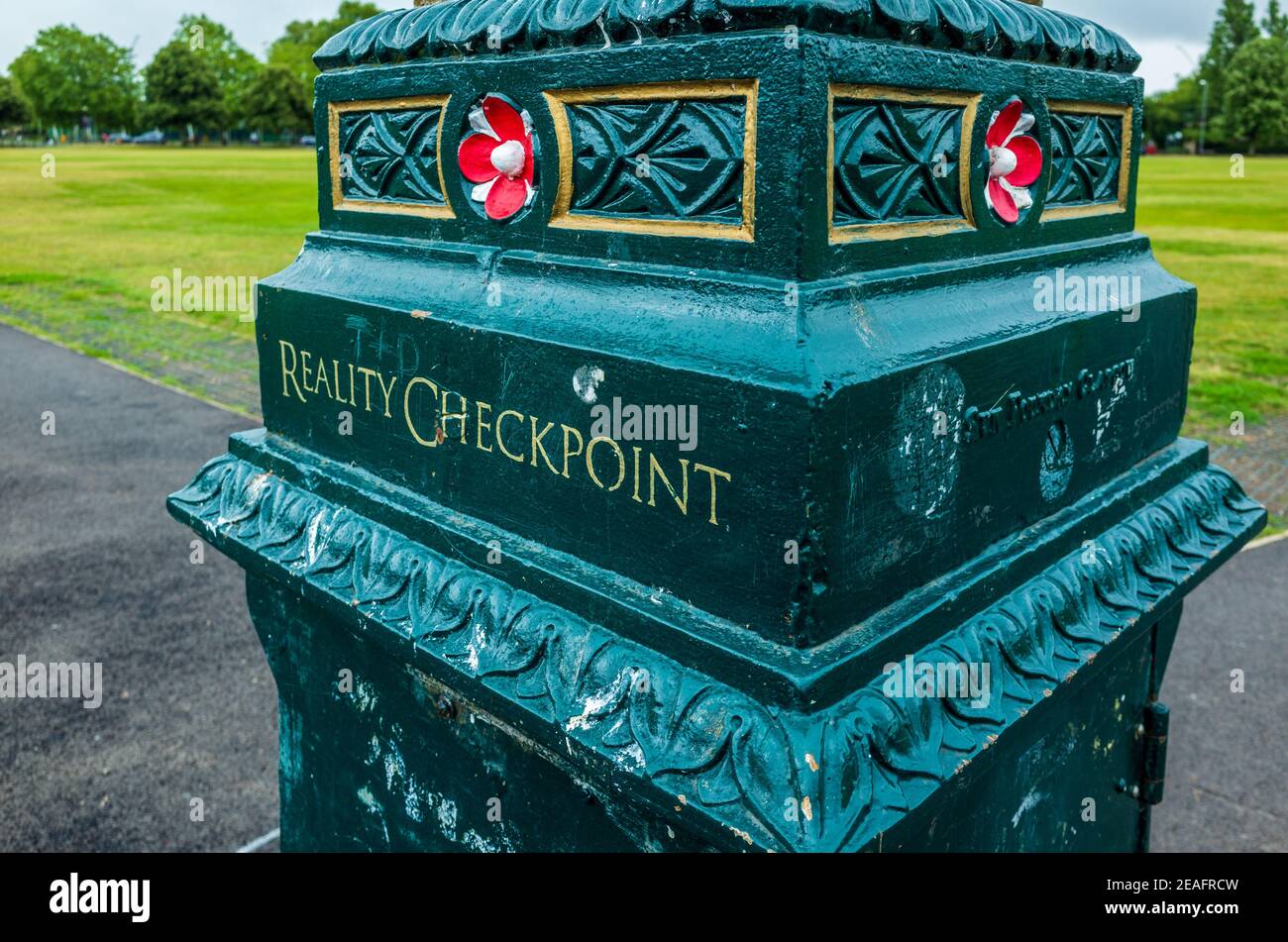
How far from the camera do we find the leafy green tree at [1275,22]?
243 ft

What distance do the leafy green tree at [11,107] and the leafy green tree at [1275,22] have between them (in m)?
86.6

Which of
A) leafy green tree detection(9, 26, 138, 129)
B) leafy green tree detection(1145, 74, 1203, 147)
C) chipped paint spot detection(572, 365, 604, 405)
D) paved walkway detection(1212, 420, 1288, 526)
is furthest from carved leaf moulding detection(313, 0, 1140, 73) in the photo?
leafy green tree detection(9, 26, 138, 129)

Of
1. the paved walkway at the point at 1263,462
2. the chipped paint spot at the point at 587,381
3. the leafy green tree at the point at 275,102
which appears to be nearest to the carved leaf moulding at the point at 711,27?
the chipped paint spot at the point at 587,381

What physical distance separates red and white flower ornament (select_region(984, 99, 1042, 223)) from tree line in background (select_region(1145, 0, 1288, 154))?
71.0 metres

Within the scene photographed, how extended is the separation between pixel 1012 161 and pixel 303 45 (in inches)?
4116

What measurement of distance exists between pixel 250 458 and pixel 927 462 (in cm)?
145

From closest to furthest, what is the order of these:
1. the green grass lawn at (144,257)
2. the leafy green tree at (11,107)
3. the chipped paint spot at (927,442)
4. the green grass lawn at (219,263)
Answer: the chipped paint spot at (927,442)
the green grass lawn at (219,263)
the green grass lawn at (144,257)
the leafy green tree at (11,107)

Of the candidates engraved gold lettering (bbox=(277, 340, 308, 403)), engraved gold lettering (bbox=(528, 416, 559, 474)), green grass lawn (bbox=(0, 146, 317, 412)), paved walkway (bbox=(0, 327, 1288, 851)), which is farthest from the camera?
green grass lawn (bbox=(0, 146, 317, 412))

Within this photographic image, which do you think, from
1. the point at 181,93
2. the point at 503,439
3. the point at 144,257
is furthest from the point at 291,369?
the point at 181,93

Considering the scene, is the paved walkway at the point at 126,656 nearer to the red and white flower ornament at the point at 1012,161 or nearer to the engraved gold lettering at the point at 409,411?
the engraved gold lettering at the point at 409,411

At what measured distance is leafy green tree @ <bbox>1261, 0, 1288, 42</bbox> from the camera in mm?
74188

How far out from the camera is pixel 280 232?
62.7 feet

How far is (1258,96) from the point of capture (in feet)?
206

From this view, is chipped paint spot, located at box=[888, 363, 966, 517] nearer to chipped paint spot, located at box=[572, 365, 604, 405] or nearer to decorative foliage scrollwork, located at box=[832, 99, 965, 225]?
decorative foliage scrollwork, located at box=[832, 99, 965, 225]
